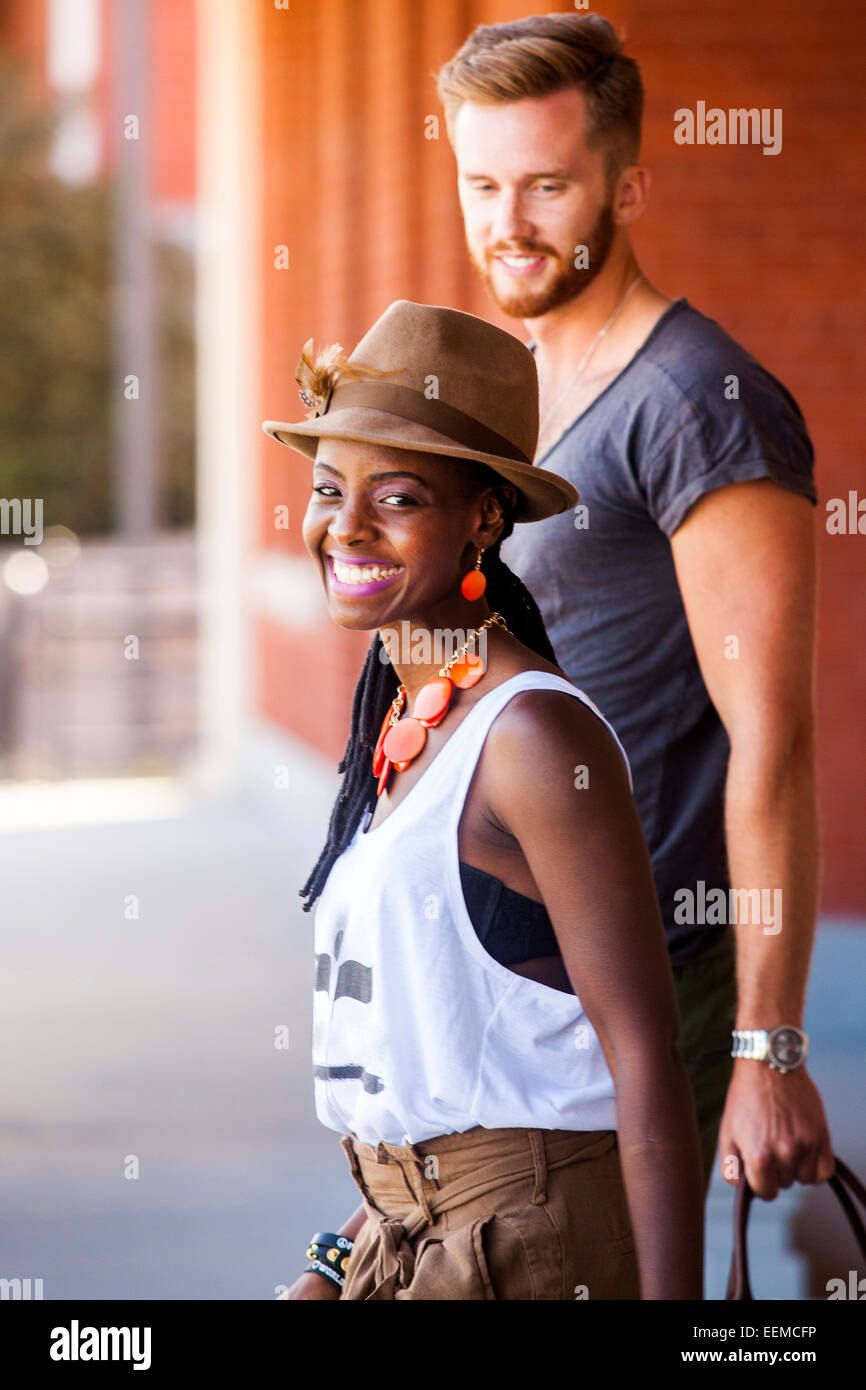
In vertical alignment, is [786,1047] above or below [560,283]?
below

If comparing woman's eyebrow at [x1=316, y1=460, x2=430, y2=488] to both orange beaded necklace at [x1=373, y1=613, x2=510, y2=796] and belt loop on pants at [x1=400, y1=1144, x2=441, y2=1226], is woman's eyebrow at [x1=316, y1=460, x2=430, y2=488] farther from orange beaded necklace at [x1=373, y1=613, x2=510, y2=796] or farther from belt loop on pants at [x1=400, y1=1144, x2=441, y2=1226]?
belt loop on pants at [x1=400, y1=1144, x2=441, y2=1226]

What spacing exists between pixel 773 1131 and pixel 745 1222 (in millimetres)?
163

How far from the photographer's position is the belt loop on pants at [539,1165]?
1.92 m

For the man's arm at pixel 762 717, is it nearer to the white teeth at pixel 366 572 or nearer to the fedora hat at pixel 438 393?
the fedora hat at pixel 438 393

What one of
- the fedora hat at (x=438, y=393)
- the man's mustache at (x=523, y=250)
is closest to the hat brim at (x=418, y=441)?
the fedora hat at (x=438, y=393)

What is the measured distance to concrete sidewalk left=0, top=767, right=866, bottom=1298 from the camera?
3994 mm

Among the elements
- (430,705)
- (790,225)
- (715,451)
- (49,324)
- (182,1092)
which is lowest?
(182,1092)

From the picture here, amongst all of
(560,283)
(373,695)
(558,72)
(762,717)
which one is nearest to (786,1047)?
(762,717)

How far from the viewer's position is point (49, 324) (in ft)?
80.5

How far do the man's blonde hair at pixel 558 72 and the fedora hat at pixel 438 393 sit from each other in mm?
540

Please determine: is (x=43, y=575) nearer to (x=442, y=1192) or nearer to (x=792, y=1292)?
(x=792, y=1292)

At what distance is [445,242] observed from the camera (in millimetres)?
6441

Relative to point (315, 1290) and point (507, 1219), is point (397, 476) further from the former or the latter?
point (315, 1290)
